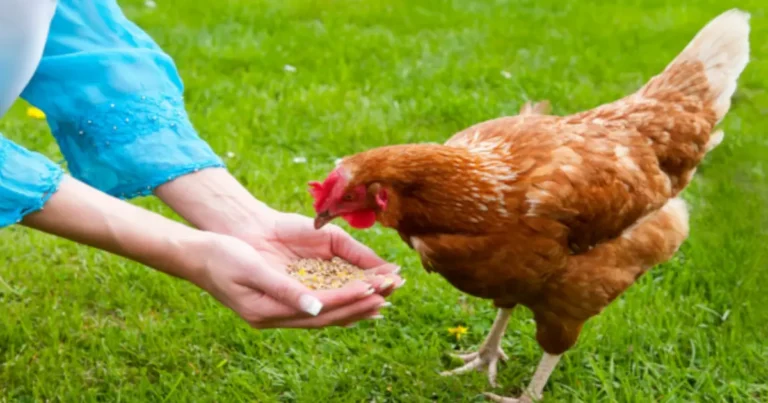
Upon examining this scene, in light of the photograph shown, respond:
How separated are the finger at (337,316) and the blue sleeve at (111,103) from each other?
2.02ft

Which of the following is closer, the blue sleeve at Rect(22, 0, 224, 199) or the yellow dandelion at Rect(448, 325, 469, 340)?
the blue sleeve at Rect(22, 0, 224, 199)

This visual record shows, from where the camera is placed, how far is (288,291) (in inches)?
70.4

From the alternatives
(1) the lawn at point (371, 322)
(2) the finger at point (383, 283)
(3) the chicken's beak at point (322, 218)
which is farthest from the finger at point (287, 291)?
(1) the lawn at point (371, 322)

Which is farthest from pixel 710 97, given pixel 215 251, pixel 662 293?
pixel 215 251

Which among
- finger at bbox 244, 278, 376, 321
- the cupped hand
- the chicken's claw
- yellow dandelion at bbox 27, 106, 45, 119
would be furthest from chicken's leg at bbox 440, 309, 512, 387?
yellow dandelion at bbox 27, 106, 45, 119

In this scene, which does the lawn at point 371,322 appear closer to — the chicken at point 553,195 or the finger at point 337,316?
the chicken at point 553,195

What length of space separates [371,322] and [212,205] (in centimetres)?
92

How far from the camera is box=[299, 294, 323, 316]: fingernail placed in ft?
5.78

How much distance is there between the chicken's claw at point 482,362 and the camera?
2.81 meters

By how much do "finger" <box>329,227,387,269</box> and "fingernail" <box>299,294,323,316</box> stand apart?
50cm

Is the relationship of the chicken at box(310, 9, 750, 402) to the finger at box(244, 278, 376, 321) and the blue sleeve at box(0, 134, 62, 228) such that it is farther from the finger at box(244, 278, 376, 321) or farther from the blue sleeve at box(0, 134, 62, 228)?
the blue sleeve at box(0, 134, 62, 228)

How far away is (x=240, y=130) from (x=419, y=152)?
2259 mm

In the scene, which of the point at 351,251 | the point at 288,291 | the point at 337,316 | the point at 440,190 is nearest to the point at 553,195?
the point at 440,190

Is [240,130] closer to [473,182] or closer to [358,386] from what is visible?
[358,386]
